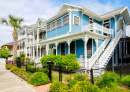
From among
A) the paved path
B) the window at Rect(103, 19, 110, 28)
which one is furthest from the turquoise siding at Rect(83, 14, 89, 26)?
the paved path

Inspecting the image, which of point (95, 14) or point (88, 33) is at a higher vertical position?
point (95, 14)

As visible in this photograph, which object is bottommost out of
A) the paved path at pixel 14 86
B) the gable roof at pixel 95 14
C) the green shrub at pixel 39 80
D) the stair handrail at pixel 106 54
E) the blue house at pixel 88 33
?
the paved path at pixel 14 86

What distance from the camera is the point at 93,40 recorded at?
11516 millimetres

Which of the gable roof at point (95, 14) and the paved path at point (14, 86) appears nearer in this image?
the paved path at point (14, 86)

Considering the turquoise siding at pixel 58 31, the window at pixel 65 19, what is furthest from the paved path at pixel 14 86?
the window at pixel 65 19

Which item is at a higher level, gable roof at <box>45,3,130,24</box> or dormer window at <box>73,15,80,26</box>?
gable roof at <box>45,3,130,24</box>

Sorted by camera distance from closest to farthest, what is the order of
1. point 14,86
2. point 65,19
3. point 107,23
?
point 14,86, point 65,19, point 107,23

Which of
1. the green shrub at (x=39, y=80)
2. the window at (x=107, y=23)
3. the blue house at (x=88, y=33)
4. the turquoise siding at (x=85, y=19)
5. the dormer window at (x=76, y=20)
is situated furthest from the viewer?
the window at (x=107, y=23)

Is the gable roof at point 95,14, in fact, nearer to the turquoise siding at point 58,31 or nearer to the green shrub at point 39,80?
the turquoise siding at point 58,31

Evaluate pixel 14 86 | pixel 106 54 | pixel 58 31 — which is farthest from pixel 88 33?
pixel 14 86

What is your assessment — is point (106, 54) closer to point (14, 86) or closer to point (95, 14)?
point (95, 14)

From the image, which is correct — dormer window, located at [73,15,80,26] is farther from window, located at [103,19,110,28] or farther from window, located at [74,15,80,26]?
window, located at [103,19,110,28]

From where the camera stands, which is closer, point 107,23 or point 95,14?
point 95,14

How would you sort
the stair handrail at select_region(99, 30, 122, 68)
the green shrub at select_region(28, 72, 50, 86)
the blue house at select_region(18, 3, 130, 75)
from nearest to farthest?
the green shrub at select_region(28, 72, 50, 86) < the stair handrail at select_region(99, 30, 122, 68) < the blue house at select_region(18, 3, 130, 75)
